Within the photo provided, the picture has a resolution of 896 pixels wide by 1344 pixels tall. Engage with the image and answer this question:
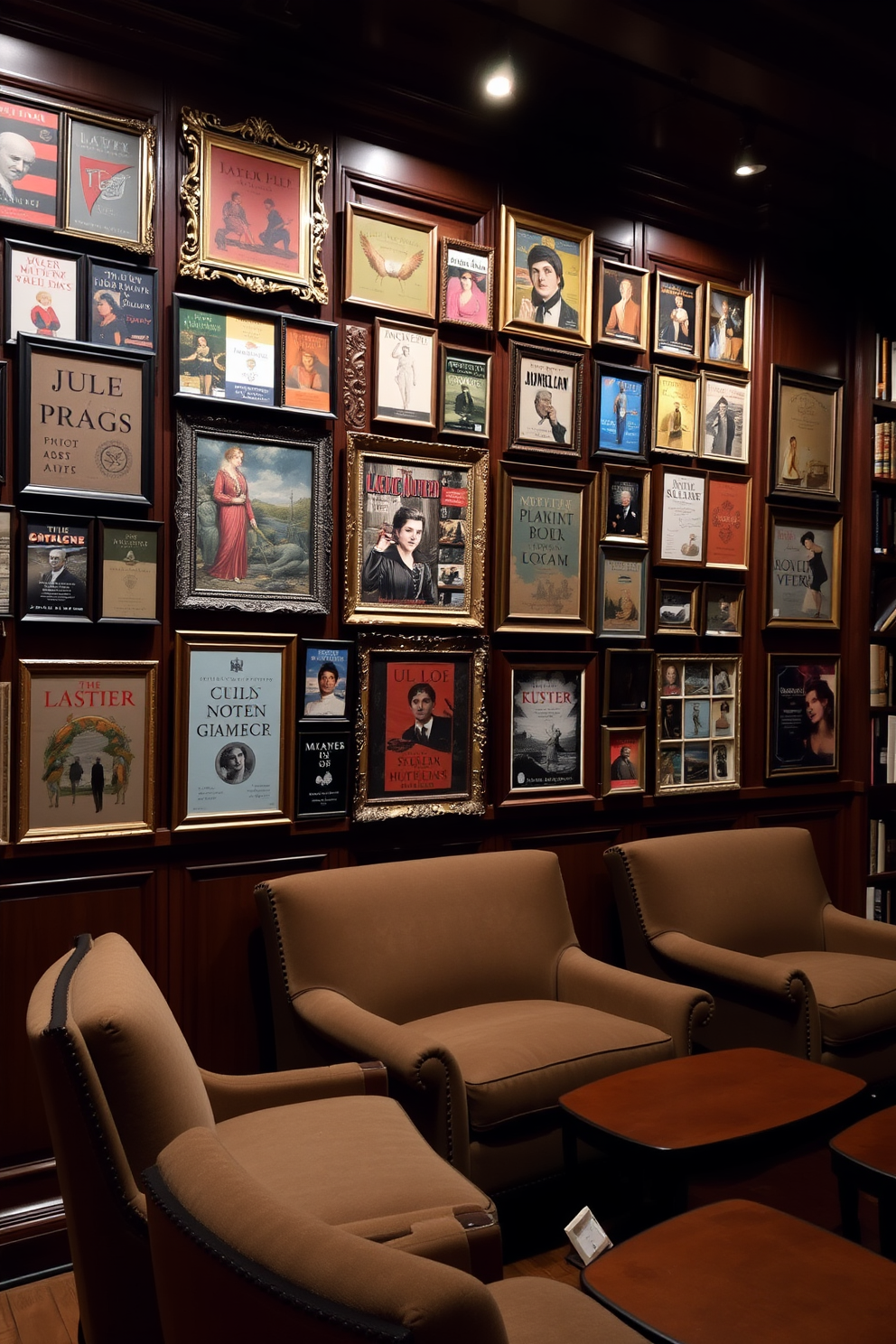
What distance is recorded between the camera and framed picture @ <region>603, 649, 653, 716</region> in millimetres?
3928

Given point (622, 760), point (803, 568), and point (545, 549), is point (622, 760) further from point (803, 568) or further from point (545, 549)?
point (803, 568)

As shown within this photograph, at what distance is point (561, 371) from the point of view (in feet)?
12.4

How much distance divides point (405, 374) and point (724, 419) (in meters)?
1.49

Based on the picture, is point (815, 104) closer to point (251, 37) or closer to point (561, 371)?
point (561, 371)

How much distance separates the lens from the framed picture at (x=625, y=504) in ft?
12.9

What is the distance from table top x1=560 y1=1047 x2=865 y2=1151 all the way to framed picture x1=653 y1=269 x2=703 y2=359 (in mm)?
2630

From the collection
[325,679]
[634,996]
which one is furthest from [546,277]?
[634,996]

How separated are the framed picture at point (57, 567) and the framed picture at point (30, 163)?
2.65ft

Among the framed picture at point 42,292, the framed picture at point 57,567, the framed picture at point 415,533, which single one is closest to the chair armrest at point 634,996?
the framed picture at point 415,533

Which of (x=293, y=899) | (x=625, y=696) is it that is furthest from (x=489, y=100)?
(x=293, y=899)

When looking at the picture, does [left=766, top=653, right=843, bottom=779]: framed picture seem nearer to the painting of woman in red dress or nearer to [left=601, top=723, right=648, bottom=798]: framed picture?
[left=601, top=723, right=648, bottom=798]: framed picture

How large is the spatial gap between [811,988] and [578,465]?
1.99 m

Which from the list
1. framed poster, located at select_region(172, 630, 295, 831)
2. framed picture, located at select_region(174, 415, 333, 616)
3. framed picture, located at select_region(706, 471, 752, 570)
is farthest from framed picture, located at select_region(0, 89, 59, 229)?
framed picture, located at select_region(706, 471, 752, 570)

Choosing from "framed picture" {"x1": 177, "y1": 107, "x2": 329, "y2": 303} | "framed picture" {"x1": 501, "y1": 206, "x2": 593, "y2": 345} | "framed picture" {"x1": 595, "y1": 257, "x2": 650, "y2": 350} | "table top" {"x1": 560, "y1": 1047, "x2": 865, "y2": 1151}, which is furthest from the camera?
"framed picture" {"x1": 595, "y1": 257, "x2": 650, "y2": 350}
